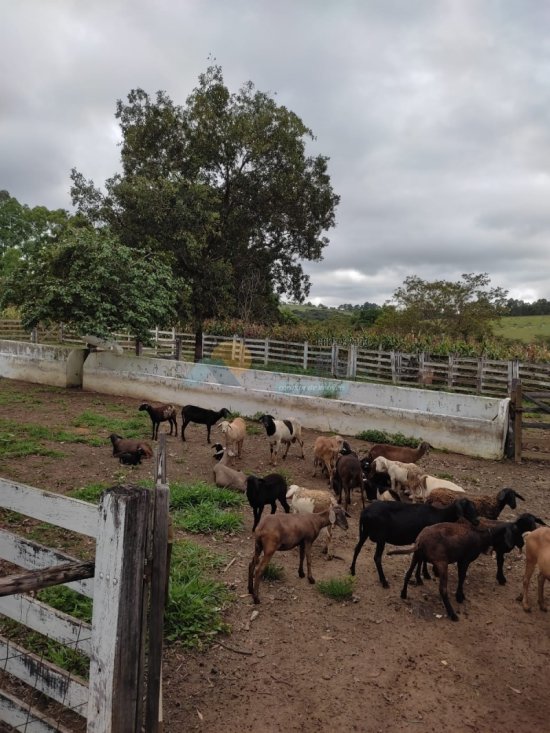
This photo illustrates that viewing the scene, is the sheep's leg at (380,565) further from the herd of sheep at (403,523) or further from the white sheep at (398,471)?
the white sheep at (398,471)

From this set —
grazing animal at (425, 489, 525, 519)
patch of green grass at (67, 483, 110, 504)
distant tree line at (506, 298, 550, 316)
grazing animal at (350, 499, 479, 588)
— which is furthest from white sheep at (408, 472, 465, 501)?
distant tree line at (506, 298, 550, 316)

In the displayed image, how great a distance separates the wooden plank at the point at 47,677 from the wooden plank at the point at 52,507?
815 mm

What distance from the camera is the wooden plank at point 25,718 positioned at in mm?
2760

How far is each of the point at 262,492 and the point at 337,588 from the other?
1.62 meters

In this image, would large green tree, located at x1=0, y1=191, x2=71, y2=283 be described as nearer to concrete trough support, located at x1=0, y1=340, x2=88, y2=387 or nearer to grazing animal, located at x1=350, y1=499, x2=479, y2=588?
concrete trough support, located at x1=0, y1=340, x2=88, y2=387

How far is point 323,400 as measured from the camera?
39.8ft

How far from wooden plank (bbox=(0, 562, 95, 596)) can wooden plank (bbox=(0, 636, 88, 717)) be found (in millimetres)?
694

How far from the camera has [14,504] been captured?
3020mm

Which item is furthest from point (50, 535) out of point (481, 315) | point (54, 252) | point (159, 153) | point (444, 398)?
point (481, 315)

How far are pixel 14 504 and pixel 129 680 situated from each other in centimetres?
129

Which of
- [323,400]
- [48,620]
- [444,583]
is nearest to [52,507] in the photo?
[48,620]

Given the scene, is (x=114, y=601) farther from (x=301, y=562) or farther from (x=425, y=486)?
(x=425, y=486)

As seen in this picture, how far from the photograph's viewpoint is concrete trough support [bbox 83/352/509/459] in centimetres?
1050

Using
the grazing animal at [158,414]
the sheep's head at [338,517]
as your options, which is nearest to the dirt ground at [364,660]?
the sheep's head at [338,517]
